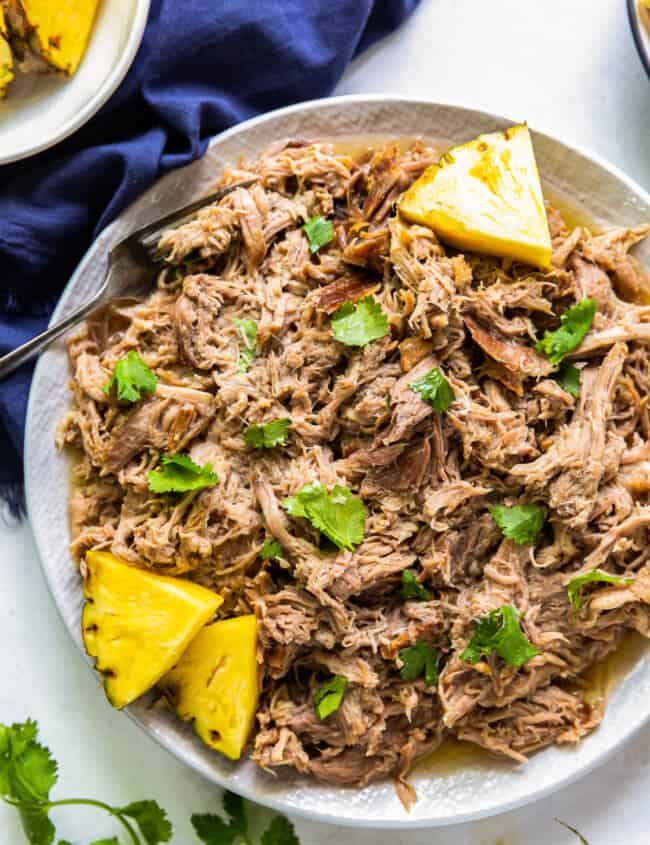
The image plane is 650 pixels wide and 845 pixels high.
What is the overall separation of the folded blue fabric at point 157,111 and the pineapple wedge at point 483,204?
87 cm

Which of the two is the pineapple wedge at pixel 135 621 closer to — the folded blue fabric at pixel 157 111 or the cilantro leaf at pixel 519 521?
the folded blue fabric at pixel 157 111

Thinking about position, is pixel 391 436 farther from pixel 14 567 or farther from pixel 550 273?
pixel 14 567

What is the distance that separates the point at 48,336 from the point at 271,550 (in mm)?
1201

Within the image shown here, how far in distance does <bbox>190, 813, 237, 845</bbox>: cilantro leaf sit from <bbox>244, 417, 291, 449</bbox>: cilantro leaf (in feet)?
5.42

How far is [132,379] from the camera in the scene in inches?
141

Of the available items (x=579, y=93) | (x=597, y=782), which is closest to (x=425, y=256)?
(x=579, y=93)

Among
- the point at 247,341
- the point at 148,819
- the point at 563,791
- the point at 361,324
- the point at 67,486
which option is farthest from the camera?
the point at 563,791

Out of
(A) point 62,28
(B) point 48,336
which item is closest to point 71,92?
(A) point 62,28

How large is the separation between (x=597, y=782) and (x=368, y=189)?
2.70 meters

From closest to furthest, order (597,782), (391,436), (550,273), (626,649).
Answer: (391,436), (550,273), (626,649), (597,782)

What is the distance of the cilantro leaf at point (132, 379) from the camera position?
3559mm

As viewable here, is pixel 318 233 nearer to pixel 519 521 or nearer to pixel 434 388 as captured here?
pixel 434 388

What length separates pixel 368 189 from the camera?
375cm

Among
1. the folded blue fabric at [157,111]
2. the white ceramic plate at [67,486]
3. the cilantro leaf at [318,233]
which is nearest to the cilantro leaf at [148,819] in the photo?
the white ceramic plate at [67,486]
